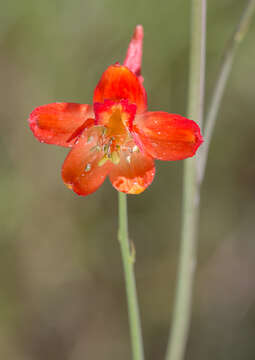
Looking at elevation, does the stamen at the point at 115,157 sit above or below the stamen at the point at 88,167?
above

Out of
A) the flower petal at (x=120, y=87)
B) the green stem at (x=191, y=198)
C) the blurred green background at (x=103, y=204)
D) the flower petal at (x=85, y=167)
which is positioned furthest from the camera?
the blurred green background at (x=103, y=204)

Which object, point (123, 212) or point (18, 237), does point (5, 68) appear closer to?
point (18, 237)

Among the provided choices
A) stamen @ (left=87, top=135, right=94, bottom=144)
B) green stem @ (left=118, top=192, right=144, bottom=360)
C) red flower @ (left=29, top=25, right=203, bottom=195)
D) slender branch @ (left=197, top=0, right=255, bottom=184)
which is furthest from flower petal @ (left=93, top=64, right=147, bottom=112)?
slender branch @ (left=197, top=0, right=255, bottom=184)

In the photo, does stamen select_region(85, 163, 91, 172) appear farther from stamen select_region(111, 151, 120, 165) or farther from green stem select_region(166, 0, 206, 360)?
green stem select_region(166, 0, 206, 360)

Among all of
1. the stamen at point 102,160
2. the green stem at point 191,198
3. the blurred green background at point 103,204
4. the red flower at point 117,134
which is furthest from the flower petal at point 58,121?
the blurred green background at point 103,204

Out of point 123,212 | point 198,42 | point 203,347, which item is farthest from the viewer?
point 203,347

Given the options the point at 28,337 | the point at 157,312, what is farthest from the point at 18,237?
the point at 157,312

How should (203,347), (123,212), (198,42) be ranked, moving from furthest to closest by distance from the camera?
(203,347)
(198,42)
(123,212)

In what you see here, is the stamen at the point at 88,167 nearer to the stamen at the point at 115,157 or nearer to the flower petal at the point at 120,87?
the stamen at the point at 115,157
